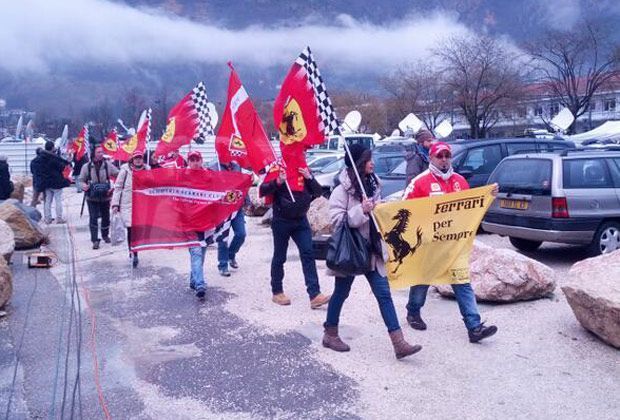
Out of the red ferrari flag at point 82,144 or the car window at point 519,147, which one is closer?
the car window at point 519,147

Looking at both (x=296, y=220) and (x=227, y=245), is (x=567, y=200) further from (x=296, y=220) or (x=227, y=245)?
(x=227, y=245)

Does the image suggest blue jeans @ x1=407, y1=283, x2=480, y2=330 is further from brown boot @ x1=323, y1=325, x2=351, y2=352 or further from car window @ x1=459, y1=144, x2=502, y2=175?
car window @ x1=459, y1=144, x2=502, y2=175

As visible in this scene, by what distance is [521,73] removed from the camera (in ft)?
135

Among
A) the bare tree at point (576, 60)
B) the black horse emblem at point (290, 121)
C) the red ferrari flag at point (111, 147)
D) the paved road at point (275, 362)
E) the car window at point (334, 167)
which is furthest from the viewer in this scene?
the bare tree at point (576, 60)

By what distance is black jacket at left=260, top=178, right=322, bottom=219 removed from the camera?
6906 mm

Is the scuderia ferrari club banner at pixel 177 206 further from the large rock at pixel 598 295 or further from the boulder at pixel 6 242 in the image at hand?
the large rock at pixel 598 295

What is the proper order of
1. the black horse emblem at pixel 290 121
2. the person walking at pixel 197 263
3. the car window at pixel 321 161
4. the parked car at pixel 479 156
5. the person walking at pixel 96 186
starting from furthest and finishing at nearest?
the car window at pixel 321 161 → the parked car at pixel 479 156 → the person walking at pixel 96 186 → the person walking at pixel 197 263 → the black horse emblem at pixel 290 121

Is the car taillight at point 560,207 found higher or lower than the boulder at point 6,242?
higher

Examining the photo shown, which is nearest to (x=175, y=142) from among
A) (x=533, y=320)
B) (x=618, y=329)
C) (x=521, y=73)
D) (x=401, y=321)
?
(x=401, y=321)

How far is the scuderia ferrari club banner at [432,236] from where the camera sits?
557 centimetres

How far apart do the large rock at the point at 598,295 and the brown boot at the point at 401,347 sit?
5.26 feet

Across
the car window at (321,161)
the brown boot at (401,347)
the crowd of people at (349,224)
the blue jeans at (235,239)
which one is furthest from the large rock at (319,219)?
the car window at (321,161)

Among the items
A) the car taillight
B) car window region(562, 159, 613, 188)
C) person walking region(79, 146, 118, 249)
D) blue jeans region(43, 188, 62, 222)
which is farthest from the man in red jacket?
blue jeans region(43, 188, 62, 222)

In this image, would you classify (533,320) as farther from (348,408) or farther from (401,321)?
(348,408)
